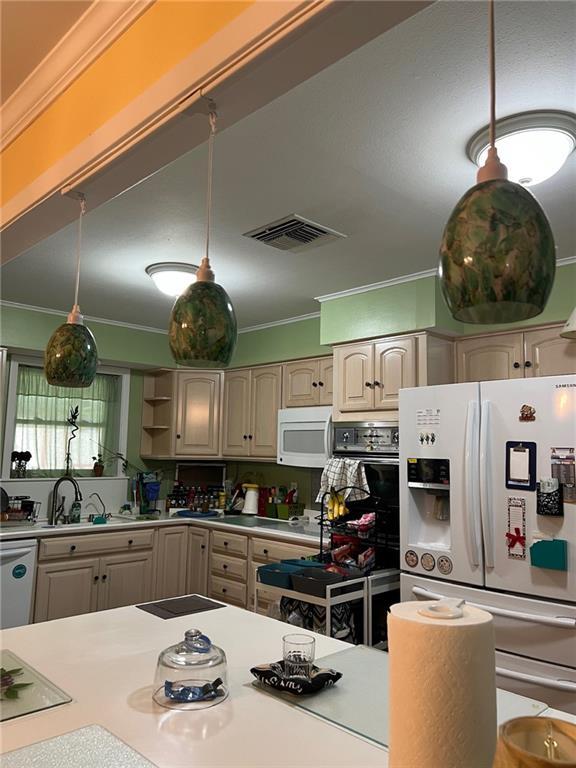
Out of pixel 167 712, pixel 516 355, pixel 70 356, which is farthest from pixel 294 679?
pixel 516 355

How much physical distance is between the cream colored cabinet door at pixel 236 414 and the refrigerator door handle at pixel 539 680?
2.88 meters

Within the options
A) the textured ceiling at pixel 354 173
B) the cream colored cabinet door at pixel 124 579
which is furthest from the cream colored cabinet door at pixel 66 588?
the textured ceiling at pixel 354 173

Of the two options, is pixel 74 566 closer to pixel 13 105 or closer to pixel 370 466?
pixel 370 466

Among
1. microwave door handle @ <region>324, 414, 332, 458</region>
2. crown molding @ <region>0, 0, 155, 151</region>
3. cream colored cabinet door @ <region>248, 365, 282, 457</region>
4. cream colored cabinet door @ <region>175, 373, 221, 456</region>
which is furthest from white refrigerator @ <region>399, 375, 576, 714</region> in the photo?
cream colored cabinet door @ <region>175, 373, 221, 456</region>

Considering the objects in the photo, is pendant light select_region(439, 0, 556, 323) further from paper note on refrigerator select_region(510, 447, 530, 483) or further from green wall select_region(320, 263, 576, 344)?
green wall select_region(320, 263, 576, 344)

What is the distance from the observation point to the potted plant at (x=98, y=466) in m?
5.07

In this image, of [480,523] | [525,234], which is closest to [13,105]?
[525,234]

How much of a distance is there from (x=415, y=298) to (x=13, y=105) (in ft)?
7.63

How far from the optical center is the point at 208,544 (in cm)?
458

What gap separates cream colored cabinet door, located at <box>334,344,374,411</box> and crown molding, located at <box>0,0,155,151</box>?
236cm

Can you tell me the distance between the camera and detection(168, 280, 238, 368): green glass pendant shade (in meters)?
1.16

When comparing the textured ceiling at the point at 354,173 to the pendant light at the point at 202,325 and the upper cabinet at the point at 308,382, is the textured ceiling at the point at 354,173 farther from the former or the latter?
the pendant light at the point at 202,325

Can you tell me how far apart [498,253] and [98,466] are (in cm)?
486

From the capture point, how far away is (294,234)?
9.62ft
